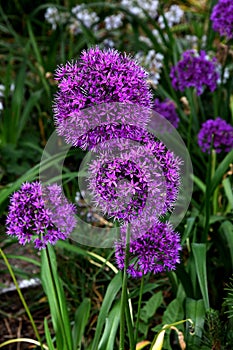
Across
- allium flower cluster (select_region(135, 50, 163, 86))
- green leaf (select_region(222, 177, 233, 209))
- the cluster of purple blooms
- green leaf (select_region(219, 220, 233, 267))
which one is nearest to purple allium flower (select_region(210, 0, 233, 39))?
allium flower cluster (select_region(135, 50, 163, 86))

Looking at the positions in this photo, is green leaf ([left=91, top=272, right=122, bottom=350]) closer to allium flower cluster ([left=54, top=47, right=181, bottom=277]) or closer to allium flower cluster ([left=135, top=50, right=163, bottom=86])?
allium flower cluster ([left=54, top=47, right=181, bottom=277])

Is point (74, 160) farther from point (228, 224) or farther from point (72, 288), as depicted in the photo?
point (228, 224)

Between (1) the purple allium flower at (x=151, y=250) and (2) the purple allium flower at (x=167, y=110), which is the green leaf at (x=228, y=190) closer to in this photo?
(2) the purple allium flower at (x=167, y=110)

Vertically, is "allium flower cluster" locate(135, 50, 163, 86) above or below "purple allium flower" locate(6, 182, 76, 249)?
above

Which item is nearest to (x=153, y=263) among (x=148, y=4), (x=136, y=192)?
(x=136, y=192)

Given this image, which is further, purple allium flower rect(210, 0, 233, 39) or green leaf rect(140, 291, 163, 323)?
purple allium flower rect(210, 0, 233, 39)
